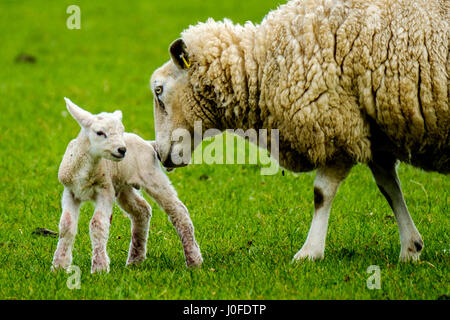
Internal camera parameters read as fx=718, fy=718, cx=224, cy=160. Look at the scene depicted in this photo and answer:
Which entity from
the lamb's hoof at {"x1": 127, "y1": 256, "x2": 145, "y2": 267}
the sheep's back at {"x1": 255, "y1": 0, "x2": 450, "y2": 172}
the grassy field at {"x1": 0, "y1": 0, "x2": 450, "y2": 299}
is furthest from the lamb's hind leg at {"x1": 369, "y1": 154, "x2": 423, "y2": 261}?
the lamb's hoof at {"x1": 127, "y1": 256, "x2": 145, "y2": 267}

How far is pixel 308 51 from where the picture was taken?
512cm

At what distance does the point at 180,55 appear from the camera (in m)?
5.50

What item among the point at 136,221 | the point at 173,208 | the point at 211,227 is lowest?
the point at 211,227

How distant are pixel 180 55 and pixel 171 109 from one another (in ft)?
1.40

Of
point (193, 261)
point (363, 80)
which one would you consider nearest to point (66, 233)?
point (193, 261)

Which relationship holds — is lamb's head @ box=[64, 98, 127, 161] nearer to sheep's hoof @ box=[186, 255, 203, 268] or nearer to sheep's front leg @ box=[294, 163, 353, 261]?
sheep's hoof @ box=[186, 255, 203, 268]

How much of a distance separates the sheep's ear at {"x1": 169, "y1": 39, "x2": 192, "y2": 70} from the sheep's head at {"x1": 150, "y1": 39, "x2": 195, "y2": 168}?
0.04 ft

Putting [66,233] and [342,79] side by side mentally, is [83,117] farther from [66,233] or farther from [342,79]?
[342,79]

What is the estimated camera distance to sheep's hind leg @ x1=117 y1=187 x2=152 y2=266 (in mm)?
5558

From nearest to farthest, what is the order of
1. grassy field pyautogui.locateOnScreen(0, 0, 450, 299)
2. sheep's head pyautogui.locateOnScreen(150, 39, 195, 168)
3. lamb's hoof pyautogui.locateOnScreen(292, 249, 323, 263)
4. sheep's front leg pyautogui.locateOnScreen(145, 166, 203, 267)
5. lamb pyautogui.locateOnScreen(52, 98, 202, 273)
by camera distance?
grassy field pyautogui.locateOnScreen(0, 0, 450, 299)
lamb pyautogui.locateOnScreen(52, 98, 202, 273)
lamb's hoof pyautogui.locateOnScreen(292, 249, 323, 263)
sheep's front leg pyautogui.locateOnScreen(145, 166, 203, 267)
sheep's head pyautogui.locateOnScreen(150, 39, 195, 168)

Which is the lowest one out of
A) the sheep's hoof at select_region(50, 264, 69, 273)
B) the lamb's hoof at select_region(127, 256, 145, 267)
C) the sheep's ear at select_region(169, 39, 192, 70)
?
the lamb's hoof at select_region(127, 256, 145, 267)

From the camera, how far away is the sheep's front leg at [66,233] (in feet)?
16.7

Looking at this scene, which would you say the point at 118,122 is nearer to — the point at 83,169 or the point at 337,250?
the point at 83,169

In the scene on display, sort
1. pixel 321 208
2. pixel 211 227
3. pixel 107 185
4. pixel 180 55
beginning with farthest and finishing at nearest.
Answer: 1. pixel 211 227
2. pixel 180 55
3. pixel 321 208
4. pixel 107 185
